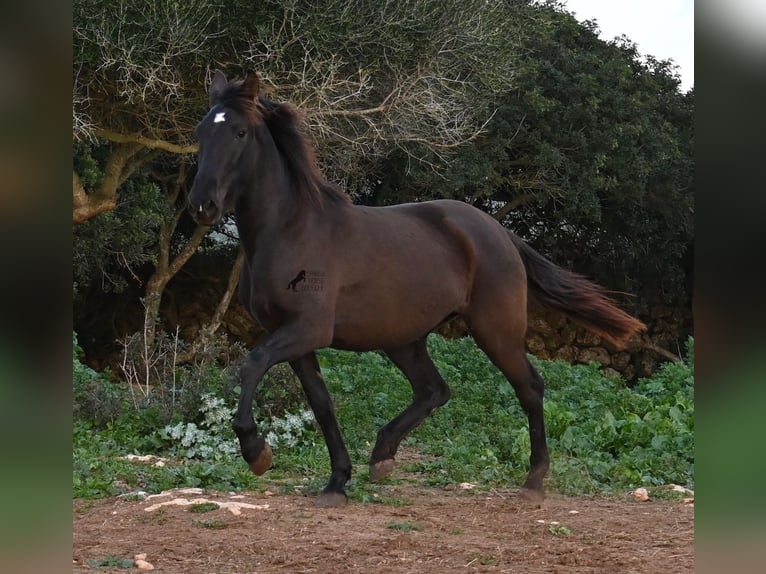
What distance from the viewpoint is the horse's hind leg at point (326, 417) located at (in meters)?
5.00

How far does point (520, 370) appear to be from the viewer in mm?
5418

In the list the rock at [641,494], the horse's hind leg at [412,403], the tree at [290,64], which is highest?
the tree at [290,64]

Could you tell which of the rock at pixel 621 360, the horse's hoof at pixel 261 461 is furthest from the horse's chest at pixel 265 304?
the rock at pixel 621 360

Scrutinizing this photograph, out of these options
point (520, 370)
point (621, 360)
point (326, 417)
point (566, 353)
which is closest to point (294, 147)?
point (326, 417)

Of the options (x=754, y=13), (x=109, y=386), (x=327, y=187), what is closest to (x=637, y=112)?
(x=109, y=386)

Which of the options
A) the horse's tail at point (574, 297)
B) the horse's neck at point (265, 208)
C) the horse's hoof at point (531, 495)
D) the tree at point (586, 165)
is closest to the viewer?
the horse's neck at point (265, 208)

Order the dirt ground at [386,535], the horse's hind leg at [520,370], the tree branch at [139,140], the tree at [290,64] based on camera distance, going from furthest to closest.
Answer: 1. the tree branch at [139,140]
2. the tree at [290,64]
3. the horse's hind leg at [520,370]
4. the dirt ground at [386,535]

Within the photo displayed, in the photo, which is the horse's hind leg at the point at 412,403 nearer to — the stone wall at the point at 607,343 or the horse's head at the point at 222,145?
the horse's head at the point at 222,145

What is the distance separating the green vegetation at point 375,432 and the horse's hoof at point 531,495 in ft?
1.27

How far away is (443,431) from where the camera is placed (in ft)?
26.4

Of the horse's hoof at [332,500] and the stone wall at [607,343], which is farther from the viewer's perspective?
the stone wall at [607,343]

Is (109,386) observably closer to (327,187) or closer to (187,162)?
(327,187)

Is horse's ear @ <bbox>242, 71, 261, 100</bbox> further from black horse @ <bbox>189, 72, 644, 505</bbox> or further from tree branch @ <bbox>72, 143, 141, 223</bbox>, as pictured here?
tree branch @ <bbox>72, 143, 141, 223</bbox>

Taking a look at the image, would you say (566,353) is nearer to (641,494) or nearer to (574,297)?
(574,297)
